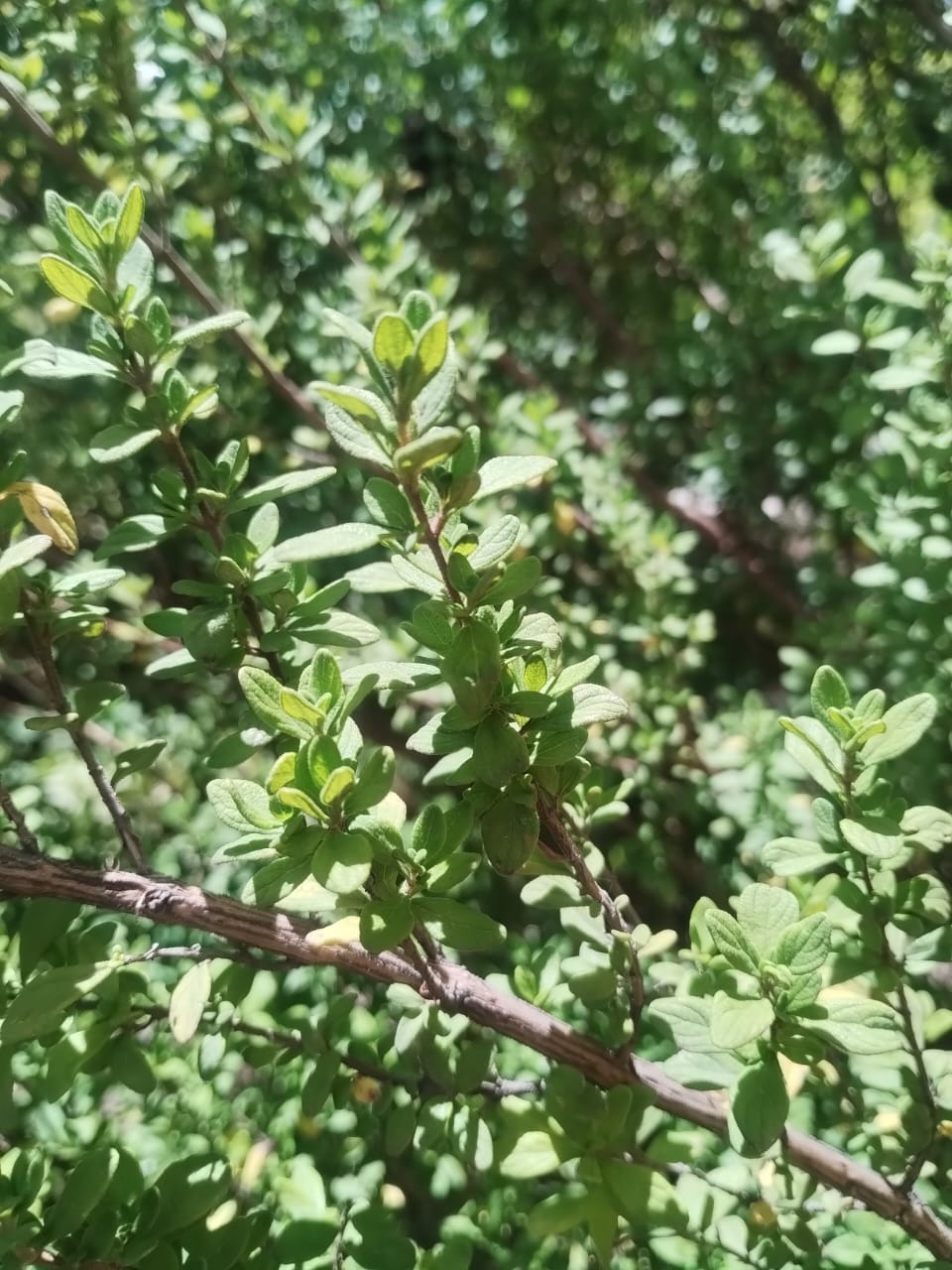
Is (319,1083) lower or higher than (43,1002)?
lower

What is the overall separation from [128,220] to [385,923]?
521mm

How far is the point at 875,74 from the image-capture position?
1.84m

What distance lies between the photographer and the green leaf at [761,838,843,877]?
2.36 feet

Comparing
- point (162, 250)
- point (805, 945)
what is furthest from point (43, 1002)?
point (162, 250)

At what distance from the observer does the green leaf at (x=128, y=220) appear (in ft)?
2.10

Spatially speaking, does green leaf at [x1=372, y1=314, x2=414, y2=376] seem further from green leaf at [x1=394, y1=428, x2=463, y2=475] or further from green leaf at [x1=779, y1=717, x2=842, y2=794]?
green leaf at [x1=779, y1=717, x2=842, y2=794]

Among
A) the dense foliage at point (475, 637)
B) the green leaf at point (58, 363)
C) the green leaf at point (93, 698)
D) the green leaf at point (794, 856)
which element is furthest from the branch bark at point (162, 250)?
the green leaf at point (794, 856)

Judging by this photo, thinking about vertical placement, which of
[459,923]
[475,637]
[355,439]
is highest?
[355,439]

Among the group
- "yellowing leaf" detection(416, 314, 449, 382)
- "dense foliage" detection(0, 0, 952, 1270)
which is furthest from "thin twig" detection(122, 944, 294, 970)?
"yellowing leaf" detection(416, 314, 449, 382)

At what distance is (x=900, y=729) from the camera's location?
720 mm

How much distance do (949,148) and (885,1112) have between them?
5.51 feet

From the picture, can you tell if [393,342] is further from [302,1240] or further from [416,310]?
[302,1240]

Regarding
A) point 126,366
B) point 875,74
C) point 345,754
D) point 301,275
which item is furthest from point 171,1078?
point 875,74

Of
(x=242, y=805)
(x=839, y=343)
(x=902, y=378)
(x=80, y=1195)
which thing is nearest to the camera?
(x=242, y=805)
